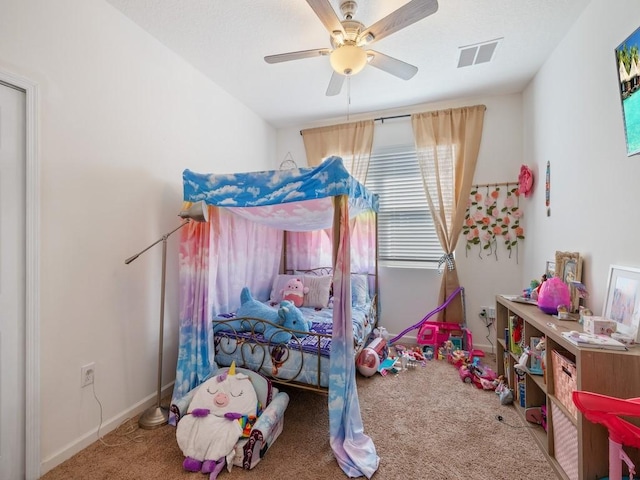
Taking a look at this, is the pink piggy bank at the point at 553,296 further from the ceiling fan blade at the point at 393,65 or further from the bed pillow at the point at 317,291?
the bed pillow at the point at 317,291

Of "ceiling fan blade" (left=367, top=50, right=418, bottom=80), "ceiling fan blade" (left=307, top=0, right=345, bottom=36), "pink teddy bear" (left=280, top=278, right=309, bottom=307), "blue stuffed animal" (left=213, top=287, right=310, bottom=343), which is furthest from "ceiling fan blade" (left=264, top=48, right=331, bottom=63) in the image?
"pink teddy bear" (left=280, top=278, right=309, bottom=307)

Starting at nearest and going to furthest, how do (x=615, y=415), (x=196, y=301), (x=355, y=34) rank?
1. (x=615, y=415)
2. (x=355, y=34)
3. (x=196, y=301)

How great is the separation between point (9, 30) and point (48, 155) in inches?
24.5

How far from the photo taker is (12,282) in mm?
1561

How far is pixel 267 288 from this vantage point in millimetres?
3469

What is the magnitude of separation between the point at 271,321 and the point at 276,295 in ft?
3.66

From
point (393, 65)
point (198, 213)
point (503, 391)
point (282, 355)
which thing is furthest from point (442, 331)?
point (198, 213)

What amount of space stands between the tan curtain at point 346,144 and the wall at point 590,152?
1.78 metres

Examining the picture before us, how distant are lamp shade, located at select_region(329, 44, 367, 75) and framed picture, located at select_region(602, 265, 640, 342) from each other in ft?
6.37

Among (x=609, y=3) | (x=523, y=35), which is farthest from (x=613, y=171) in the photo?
(x=523, y=35)

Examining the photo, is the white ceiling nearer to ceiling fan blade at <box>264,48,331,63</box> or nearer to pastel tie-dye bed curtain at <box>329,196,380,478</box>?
ceiling fan blade at <box>264,48,331,63</box>

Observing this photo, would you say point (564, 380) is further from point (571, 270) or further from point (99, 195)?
point (99, 195)

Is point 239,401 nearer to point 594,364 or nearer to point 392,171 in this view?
point 594,364

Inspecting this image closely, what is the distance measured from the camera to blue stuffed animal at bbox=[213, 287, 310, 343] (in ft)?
7.06
